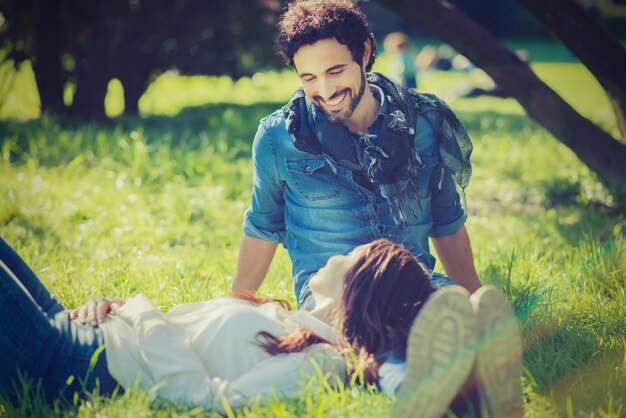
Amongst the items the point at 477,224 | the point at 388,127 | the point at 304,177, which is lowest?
the point at 477,224

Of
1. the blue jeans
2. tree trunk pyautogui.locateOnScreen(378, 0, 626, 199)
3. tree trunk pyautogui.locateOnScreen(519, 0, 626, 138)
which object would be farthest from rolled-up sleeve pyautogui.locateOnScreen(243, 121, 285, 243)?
tree trunk pyautogui.locateOnScreen(519, 0, 626, 138)

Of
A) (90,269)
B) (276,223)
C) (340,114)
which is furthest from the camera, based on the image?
(90,269)

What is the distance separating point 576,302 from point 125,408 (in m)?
2.07

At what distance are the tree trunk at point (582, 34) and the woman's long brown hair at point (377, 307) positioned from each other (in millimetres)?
2825

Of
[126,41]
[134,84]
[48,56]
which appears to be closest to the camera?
[48,56]

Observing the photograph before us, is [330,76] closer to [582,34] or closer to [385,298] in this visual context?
[385,298]

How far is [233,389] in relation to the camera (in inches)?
83.0

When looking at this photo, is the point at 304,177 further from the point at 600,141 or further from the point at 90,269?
the point at 600,141

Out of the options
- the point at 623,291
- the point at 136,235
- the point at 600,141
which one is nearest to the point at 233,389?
the point at 623,291

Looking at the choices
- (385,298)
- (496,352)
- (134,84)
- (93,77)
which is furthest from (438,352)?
(134,84)

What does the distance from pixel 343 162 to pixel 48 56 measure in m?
6.23

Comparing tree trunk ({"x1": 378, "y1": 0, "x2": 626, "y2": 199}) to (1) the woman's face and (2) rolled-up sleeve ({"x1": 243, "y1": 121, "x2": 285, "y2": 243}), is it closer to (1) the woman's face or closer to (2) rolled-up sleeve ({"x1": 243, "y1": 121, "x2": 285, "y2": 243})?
(2) rolled-up sleeve ({"x1": 243, "y1": 121, "x2": 285, "y2": 243})

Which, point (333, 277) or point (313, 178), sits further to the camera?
point (313, 178)

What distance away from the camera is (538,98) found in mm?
4637
